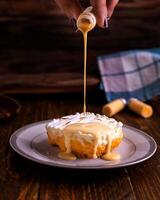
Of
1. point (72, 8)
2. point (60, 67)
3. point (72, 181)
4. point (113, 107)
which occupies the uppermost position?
point (72, 8)

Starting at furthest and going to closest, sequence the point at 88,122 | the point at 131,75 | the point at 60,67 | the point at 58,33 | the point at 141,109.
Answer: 1. the point at 58,33
2. the point at 60,67
3. the point at 131,75
4. the point at 141,109
5. the point at 88,122

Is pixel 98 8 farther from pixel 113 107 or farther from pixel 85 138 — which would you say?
pixel 113 107

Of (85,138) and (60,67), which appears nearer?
(85,138)

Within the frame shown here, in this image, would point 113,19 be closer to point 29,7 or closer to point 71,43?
Answer: point 71,43

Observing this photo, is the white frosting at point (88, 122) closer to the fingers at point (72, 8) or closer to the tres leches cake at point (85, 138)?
the tres leches cake at point (85, 138)

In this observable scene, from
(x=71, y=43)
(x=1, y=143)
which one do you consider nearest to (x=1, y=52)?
(x=71, y=43)

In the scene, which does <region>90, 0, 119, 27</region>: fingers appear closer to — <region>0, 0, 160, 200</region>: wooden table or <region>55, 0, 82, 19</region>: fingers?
<region>55, 0, 82, 19</region>: fingers

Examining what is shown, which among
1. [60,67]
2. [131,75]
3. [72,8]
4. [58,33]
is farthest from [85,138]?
[58,33]

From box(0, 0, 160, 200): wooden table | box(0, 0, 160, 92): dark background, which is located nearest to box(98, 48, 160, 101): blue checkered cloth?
box(0, 0, 160, 200): wooden table
